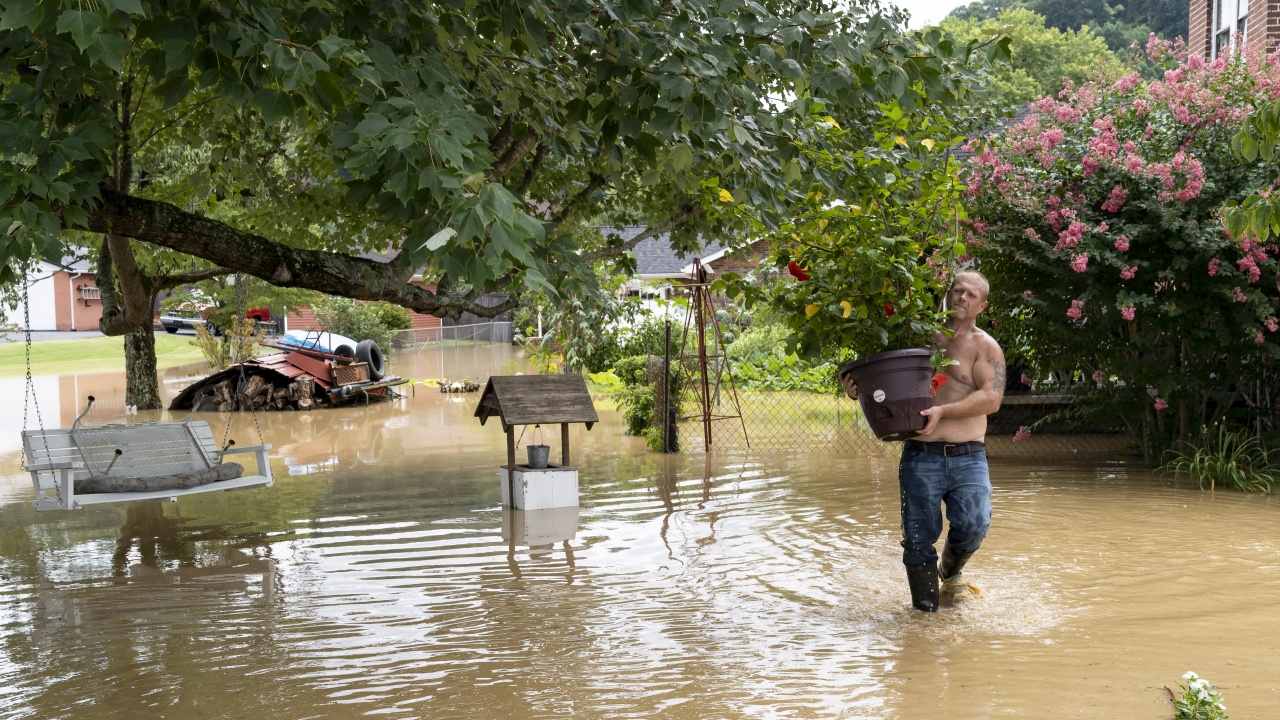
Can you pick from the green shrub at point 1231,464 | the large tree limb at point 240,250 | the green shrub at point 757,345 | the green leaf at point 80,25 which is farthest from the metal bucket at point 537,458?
the green shrub at point 757,345

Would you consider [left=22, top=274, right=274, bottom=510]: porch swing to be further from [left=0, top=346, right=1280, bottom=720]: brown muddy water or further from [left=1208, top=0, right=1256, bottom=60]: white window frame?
[left=1208, top=0, right=1256, bottom=60]: white window frame

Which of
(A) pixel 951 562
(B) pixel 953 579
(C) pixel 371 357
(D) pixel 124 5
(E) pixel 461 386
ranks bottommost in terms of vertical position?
(B) pixel 953 579

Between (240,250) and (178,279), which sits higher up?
(178,279)

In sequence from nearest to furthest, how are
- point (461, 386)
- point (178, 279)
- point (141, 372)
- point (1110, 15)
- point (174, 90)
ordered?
point (174, 90)
point (178, 279)
point (141, 372)
point (461, 386)
point (1110, 15)

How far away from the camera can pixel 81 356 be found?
42.3 meters

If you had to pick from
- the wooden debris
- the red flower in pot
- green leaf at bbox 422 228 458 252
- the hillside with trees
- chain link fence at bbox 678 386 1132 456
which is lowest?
chain link fence at bbox 678 386 1132 456

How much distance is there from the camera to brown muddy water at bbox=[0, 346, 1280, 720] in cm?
554

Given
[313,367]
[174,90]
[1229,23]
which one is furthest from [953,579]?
[313,367]

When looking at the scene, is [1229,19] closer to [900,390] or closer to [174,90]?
[900,390]

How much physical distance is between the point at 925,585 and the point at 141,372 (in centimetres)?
1834

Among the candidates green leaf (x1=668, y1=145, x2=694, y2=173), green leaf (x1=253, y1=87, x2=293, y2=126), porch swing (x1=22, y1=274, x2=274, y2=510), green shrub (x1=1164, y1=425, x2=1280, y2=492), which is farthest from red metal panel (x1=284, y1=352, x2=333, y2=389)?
green leaf (x1=253, y1=87, x2=293, y2=126)

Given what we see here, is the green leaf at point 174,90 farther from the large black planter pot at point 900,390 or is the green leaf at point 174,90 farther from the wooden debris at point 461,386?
the wooden debris at point 461,386

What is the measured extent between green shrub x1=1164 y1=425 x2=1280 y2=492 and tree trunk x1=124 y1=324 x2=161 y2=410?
55.2 ft

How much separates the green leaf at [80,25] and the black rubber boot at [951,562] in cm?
514
